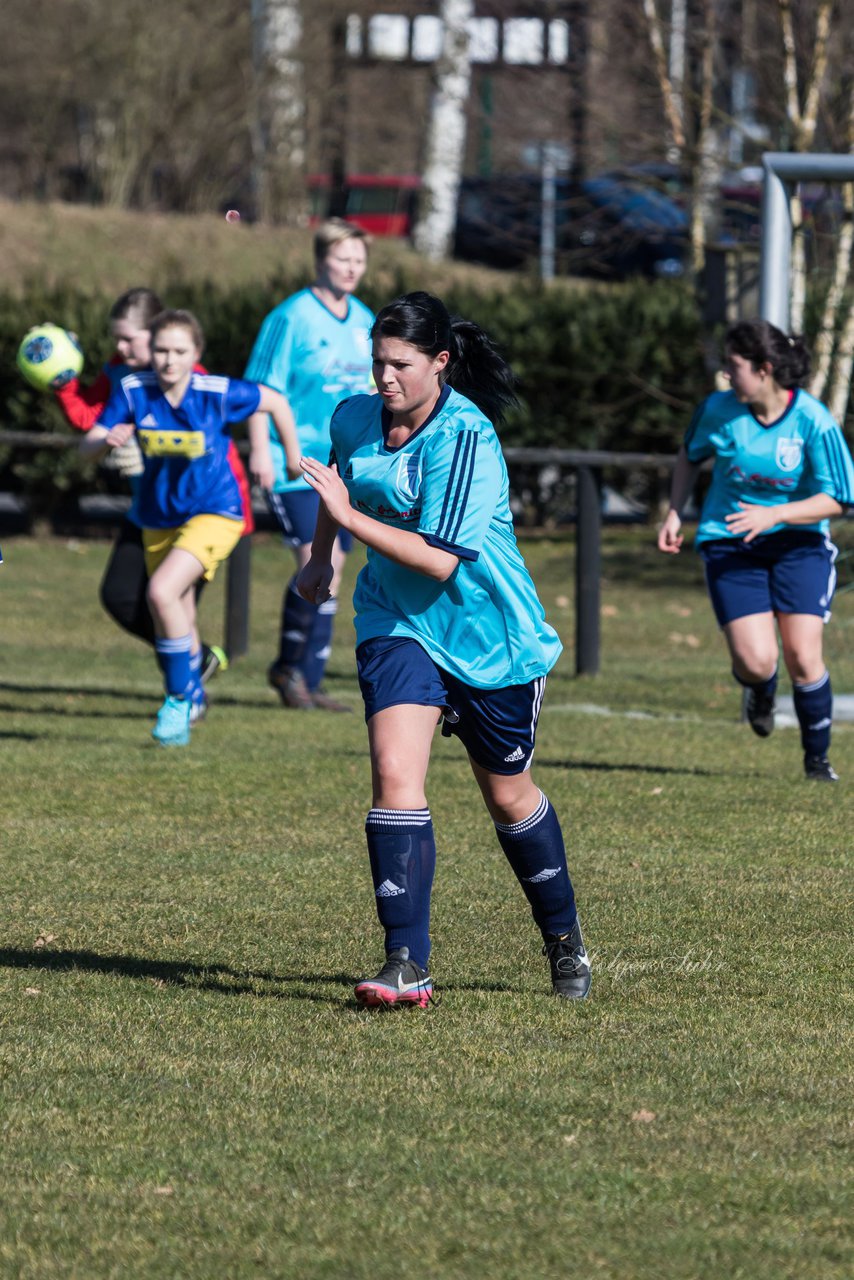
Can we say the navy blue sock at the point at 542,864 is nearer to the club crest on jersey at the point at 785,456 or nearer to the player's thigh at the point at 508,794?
the player's thigh at the point at 508,794

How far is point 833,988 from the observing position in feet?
17.3

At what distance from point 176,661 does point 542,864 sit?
4240 millimetres

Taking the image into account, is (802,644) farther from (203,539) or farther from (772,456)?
(203,539)

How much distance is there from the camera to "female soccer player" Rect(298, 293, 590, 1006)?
4820 mm

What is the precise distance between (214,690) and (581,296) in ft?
30.9

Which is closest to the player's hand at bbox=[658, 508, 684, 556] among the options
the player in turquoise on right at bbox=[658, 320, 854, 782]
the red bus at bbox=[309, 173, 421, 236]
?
the player in turquoise on right at bbox=[658, 320, 854, 782]

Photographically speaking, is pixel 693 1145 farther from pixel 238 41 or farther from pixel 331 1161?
pixel 238 41

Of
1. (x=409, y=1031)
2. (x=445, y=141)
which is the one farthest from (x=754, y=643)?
(x=445, y=141)

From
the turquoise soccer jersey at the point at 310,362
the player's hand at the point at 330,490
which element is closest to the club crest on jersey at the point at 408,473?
the player's hand at the point at 330,490

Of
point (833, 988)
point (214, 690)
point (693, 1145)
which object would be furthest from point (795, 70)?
point (693, 1145)

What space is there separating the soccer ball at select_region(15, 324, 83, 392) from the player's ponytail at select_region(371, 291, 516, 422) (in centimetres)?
485

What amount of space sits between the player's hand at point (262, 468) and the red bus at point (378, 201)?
26052 mm

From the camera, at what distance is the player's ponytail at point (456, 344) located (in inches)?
190

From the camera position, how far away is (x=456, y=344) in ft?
16.7
